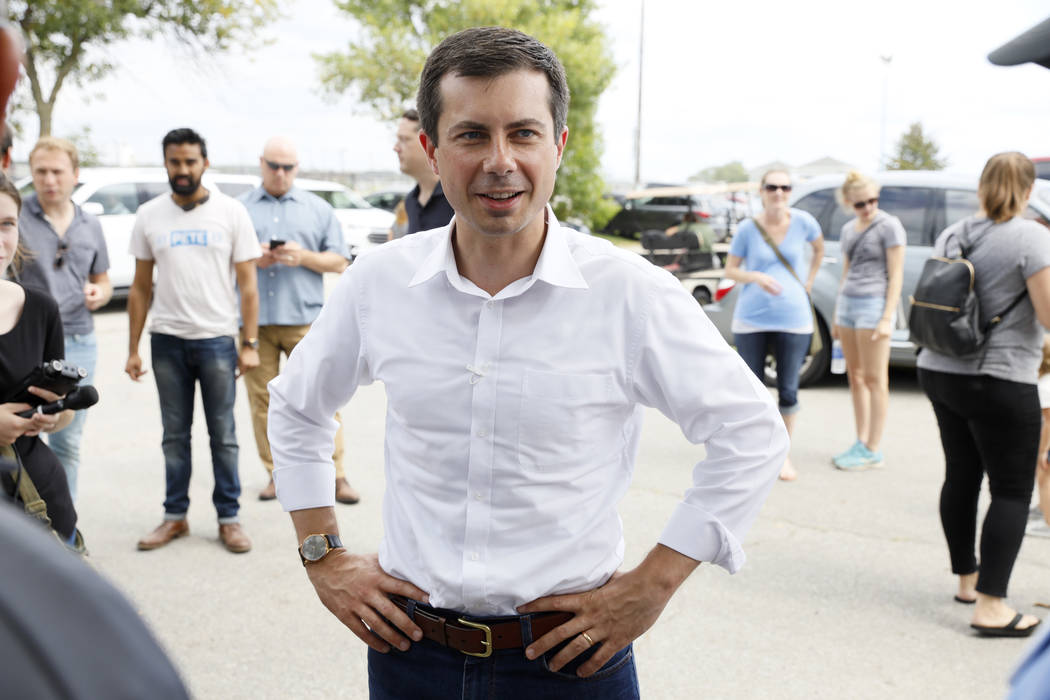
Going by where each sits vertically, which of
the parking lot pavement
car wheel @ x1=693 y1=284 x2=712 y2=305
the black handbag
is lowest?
the parking lot pavement

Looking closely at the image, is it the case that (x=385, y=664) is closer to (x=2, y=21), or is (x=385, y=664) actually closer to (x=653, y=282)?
(x=653, y=282)

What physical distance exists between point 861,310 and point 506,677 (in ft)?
16.1

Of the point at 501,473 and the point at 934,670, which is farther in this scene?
the point at 934,670

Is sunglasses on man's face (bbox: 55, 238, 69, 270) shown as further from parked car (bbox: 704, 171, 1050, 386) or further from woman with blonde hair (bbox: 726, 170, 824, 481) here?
parked car (bbox: 704, 171, 1050, 386)

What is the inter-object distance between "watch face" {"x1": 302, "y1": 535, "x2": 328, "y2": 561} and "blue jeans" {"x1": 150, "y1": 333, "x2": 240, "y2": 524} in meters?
2.99

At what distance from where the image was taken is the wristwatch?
1.89 metres

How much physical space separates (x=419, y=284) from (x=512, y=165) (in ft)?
1.00

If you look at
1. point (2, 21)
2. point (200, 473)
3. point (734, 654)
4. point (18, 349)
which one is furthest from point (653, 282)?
point (200, 473)

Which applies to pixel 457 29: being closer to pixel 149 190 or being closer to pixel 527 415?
pixel 149 190

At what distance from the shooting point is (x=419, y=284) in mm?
1810

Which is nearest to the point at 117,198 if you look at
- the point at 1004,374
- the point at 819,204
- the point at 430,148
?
the point at 819,204

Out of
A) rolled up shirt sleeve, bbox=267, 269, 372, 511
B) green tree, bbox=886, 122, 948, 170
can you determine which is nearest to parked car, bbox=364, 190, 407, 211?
rolled up shirt sleeve, bbox=267, 269, 372, 511

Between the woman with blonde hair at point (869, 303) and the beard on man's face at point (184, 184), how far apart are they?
3.97m

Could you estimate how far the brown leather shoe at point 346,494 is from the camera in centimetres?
530
